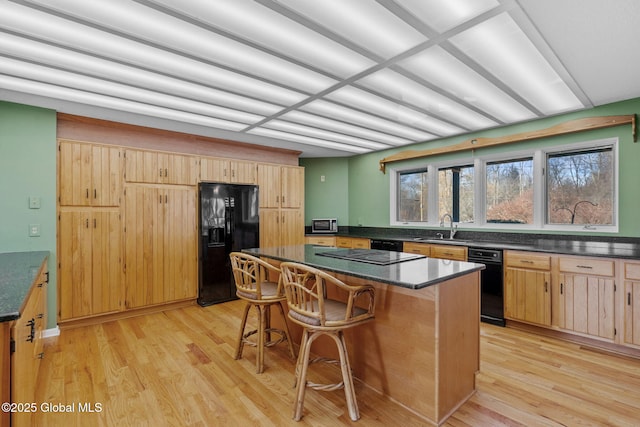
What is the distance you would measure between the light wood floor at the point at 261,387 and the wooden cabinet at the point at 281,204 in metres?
2.14

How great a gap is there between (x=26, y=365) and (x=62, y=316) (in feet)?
7.27

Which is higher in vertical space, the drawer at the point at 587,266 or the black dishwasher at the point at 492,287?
the drawer at the point at 587,266

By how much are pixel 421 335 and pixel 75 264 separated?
373 cm

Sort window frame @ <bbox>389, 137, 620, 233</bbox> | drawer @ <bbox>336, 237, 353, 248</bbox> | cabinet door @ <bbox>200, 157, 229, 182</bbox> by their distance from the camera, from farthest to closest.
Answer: drawer @ <bbox>336, 237, 353, 248</bbox> → cabinet door @ <bbox>200, 157, 229, 182</bbox> → window frame @ <bbox>389, 137, 620, 233</bbox>

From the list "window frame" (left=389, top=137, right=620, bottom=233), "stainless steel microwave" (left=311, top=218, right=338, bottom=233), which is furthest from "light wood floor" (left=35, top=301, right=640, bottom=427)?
"stainless steel microwave" (left=311, top=218, right=338, bottom=233)

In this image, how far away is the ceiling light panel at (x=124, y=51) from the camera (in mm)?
1789

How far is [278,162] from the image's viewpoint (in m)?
5.43

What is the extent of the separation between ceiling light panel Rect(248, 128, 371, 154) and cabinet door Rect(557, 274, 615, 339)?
335 centimetres

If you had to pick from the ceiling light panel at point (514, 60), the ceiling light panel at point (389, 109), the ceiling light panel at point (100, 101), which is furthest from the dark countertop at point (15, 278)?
the ceiling light panel at point (514, 60)

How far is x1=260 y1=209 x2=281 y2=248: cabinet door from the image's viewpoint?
502cm

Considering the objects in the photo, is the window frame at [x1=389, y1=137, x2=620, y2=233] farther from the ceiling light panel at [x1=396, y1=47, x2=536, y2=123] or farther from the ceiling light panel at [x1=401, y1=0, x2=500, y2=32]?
the ceiling light panel at [x1=401, y1=0, x2=500, y2=32]

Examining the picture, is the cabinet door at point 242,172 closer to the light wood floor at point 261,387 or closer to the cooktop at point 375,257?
the light wood floor at point 261,387

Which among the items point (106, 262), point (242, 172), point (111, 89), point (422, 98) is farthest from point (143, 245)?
point (422, 98)

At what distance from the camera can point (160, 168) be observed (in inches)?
161
